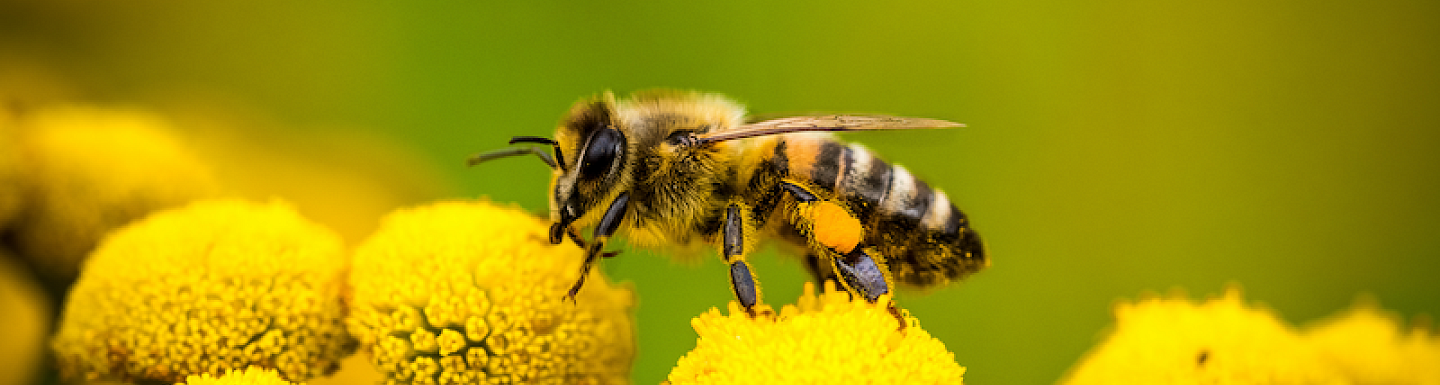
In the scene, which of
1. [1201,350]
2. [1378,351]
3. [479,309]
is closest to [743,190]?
[479,309]

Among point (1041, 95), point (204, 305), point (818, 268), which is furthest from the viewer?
point (1041, 95)

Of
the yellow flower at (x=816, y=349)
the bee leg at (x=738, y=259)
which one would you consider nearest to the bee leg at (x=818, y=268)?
the bee leg at (x=738, y=259)

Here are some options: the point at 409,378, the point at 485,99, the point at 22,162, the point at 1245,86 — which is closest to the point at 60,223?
the point at 22,162

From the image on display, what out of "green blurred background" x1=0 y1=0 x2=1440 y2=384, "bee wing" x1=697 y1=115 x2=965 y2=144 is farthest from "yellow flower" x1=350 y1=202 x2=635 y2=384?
"green blurred background" x1=0 y1=0 x2=1440 y2=384

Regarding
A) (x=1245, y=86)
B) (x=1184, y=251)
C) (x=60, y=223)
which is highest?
(x=1245, y=86)

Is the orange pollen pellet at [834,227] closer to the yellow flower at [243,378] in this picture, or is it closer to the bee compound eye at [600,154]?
the bee compound eye at [600,154]

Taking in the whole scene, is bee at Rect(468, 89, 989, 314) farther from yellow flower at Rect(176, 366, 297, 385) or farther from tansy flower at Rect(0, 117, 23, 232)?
tansy flower at Rect(0, 117, 23, 232)

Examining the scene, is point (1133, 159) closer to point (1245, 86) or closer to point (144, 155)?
point (1245, 86)

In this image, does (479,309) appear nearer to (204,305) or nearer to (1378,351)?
(204,305)

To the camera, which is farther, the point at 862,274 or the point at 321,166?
the point at 321,166
